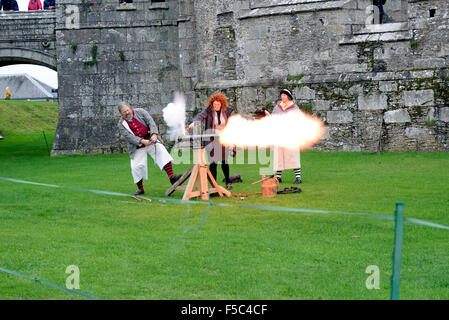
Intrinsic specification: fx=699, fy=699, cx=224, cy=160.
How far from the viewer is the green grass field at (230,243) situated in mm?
6637

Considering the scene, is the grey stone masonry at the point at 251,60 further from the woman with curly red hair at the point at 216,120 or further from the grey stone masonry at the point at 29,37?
the woman with curly red hair at the point at 216,120

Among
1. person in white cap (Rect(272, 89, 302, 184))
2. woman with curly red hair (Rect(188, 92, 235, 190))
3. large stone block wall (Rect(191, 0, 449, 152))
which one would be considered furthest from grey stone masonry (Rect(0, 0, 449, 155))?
woman with curly red hair (Rect(188, 92, 235, 190))

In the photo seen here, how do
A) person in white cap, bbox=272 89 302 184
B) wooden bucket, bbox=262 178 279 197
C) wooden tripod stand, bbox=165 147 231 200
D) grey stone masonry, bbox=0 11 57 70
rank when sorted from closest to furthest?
wooden tripod stand, bbox=165 147 231 200, wooden bucket, bbox=262 178 279 197, person in white cap, bbox=272 89 302 184, grey stone masonry, bbox=0 11 57 70

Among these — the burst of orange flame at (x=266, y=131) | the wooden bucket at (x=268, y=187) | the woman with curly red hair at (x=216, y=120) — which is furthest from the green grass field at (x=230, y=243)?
the burst of orange flame at (x=266, y=131)

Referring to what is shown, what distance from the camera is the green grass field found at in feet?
21.8

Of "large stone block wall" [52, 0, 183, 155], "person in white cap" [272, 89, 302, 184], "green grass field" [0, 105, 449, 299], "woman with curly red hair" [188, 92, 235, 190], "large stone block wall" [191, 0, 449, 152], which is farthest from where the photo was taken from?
"large stone block wall" [52, 0, 183, 155]

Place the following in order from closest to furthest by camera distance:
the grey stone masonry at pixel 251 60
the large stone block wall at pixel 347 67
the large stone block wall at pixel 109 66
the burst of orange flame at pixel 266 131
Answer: the burst of orange flame at pixel 266 131 < the large stone block wall at pixel 347 67 < the grey stone masonry at pixel 251 60 < the large stone block wall at pixel 109 66

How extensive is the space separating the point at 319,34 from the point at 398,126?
438cm

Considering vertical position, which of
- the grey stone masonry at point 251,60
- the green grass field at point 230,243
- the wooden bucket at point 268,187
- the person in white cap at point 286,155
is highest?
the grey stone masonry at point 251,60

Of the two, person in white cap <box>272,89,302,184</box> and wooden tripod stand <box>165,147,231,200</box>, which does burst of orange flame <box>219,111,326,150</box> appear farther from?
wooden tripod stand <box>165,147,231,200</box>

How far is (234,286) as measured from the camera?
664cm

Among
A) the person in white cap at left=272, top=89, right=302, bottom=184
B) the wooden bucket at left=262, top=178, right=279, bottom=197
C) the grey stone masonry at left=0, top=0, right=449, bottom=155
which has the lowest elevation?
the wooden bucket at left=262, top=178, right=279, bottom=197

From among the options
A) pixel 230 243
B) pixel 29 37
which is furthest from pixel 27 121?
pixel 230 243
